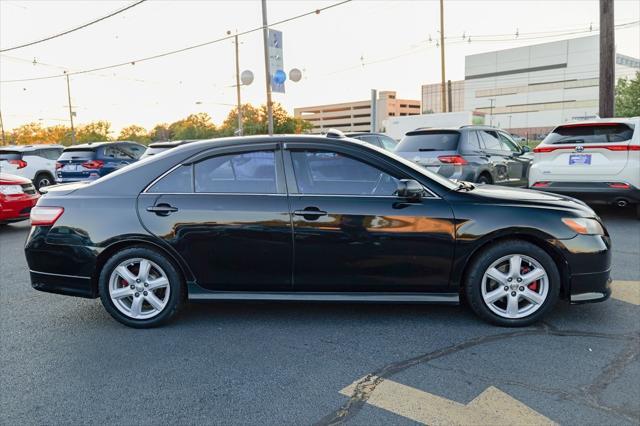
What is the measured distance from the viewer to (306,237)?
12.6 ft

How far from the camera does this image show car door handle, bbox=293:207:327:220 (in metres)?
3.82

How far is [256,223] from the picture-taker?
386 cm

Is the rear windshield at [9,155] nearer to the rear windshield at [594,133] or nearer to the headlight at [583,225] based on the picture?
the rear windshield at [594,133]

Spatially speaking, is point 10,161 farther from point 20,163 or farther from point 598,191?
point 598,191

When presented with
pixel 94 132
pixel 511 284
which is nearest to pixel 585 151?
pixel 511 284

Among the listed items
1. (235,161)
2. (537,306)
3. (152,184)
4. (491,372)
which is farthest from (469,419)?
(152,184)

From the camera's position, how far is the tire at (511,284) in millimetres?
3801

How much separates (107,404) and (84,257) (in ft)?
5.00

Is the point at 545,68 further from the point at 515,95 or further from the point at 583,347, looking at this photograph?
the point at 583,347

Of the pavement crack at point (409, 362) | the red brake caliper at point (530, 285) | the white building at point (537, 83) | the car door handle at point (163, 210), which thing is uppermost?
the white building at point (537, 83)

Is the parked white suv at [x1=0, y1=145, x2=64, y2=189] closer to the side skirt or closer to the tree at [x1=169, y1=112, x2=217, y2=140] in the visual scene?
the side skirt

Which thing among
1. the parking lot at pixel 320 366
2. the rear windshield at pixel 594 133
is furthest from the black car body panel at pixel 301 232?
the rear windshield at pixel 594 133

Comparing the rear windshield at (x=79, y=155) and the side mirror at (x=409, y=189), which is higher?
the rear windshield at (x=79, y=155)

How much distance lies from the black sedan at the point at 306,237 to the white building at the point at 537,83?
90.7 meters
